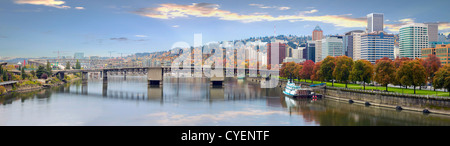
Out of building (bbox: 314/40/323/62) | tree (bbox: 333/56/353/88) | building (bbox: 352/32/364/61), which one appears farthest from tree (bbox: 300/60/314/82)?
building (bbox: 314/40/323/62)

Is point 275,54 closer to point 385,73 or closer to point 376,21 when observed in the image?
point 376,21

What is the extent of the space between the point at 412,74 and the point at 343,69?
38.8 ft

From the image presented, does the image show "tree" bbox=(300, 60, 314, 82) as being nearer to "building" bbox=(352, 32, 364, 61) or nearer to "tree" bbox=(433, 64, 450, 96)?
"tree" bbox=(433, 64, 450, 96)

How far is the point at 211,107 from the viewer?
40.7 m

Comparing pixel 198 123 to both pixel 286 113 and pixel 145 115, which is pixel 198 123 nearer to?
pixel 145 115

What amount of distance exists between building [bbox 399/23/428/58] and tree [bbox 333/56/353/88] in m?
90.0

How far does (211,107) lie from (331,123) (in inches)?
562

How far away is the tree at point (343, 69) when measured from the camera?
157 feet

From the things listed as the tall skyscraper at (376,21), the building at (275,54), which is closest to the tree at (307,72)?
the building at (275,54)

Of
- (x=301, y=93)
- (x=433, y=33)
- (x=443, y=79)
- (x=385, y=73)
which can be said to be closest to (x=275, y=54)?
(x=433, y=33)

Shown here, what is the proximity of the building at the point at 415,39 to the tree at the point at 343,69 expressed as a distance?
90.0m
